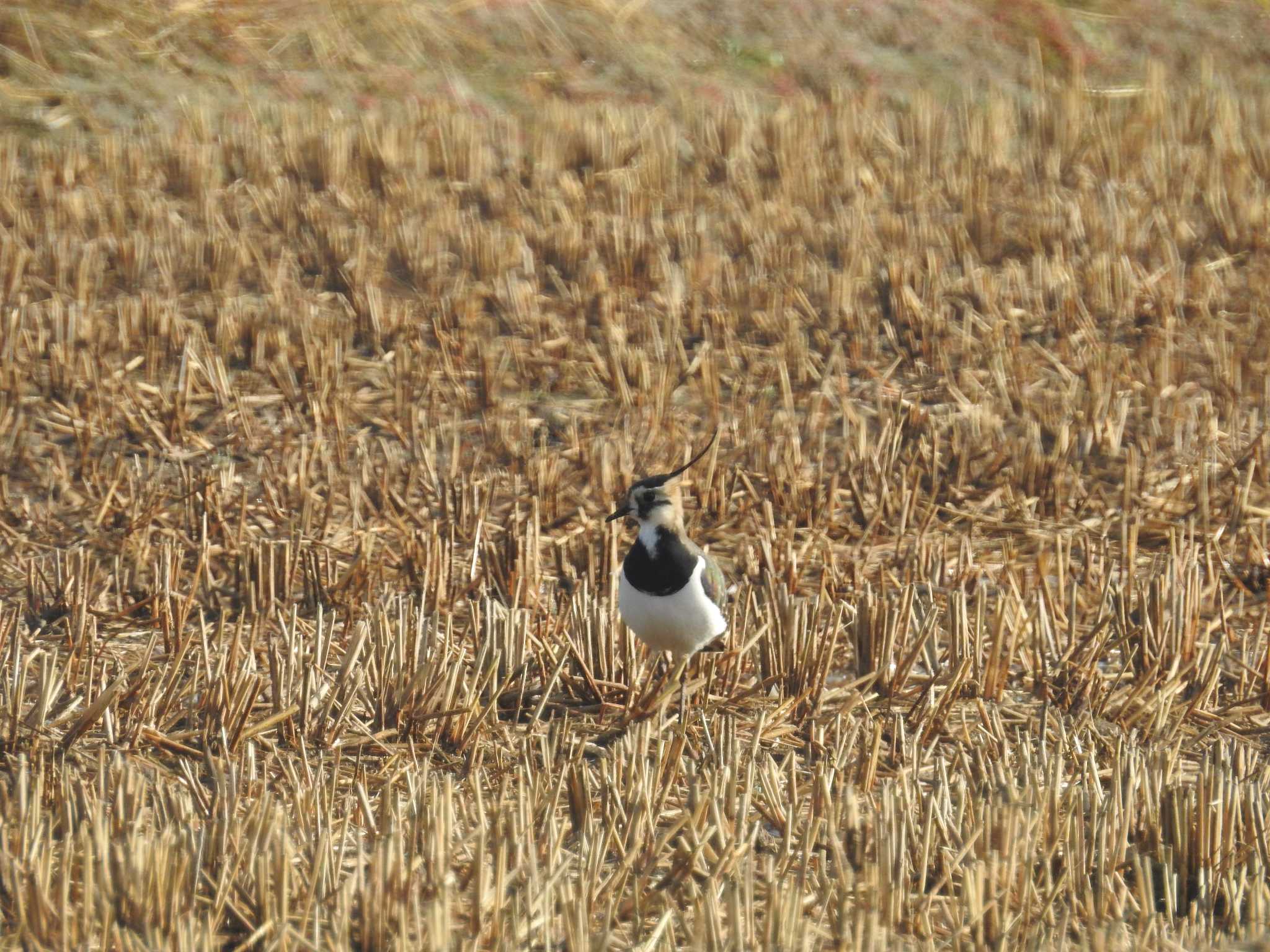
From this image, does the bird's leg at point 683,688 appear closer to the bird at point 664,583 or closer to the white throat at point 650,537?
the bird at point 664,583

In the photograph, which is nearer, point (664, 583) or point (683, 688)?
point (664, 583)

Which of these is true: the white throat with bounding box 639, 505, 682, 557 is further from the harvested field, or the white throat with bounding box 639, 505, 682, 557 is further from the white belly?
the harvested field

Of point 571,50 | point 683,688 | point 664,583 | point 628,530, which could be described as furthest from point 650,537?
point 571,50

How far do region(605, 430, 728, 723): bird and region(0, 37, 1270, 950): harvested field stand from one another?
0.77ft

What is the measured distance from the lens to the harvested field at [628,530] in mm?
3434

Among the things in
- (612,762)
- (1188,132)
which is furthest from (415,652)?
(1188,132)

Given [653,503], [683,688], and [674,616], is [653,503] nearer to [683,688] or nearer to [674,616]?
[674,616]

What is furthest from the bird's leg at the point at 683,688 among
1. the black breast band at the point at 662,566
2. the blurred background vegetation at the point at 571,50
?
the blurred background vegetation at the point at 571,50

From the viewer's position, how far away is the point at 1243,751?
4.12 meters

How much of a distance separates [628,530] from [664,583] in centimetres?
138

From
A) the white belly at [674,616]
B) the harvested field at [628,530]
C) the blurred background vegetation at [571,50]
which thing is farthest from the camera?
the blurred background vegetation at [571,50]

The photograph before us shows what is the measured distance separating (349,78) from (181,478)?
18.8ft

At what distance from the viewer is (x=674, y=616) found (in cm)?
445

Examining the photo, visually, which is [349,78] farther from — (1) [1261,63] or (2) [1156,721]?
(2) [1156,721]
